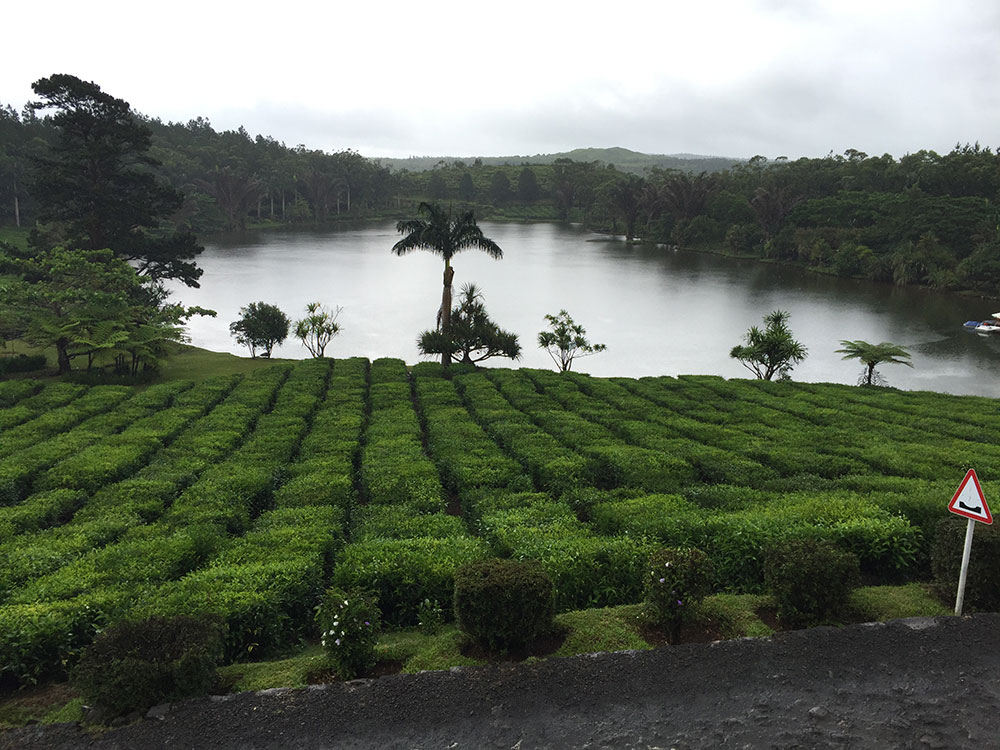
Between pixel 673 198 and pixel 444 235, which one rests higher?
pixel 673 198

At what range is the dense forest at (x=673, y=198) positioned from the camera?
257 ft

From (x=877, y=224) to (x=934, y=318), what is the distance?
3792 cm

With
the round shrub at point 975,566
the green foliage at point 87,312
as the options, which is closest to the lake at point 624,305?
the green foliage at point 87,312

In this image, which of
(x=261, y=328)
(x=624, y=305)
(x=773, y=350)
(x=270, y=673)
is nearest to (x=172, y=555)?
(x=270, y=673)

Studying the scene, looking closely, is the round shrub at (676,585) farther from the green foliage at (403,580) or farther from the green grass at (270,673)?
the green grass at (270,673)

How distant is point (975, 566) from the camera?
7824mm

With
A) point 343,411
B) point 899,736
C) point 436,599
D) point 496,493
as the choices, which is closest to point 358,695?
point 436,599

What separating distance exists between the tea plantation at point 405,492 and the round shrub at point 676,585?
1.29m

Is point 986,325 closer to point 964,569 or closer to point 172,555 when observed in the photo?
point 964,569

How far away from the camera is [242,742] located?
Answer: 19.5 feet

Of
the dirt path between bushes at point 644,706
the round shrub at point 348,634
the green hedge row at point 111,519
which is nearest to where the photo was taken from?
the dirt path between bushes at point 644,706

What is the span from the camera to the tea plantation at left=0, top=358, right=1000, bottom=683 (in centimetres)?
841

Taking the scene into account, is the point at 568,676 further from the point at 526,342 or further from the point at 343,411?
the point at 526,342

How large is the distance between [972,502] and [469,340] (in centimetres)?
2729
